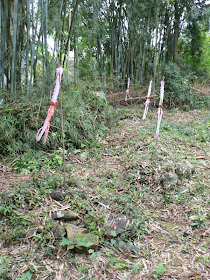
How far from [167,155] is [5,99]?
2258mm

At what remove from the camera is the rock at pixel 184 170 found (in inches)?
111

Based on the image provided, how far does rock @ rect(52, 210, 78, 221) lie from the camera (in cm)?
197

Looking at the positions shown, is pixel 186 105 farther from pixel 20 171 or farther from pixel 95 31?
pixel 20 171

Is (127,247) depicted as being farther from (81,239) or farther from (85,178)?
(85,178)

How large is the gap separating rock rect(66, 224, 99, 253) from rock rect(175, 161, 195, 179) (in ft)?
4.64

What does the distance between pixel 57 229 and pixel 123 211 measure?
65 cm

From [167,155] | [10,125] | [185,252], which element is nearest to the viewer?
[185,252]

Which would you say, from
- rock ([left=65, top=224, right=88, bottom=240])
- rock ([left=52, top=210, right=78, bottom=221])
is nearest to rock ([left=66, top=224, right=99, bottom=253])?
rock ([left=65, top=224, right=88, bottom=240])

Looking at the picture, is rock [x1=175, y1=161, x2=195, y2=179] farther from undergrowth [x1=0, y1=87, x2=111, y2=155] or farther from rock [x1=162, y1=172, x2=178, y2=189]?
undergrowth [x1=0, y1=87, x2=111, y2=155]

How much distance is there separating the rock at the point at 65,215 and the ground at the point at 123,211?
7 centimetres

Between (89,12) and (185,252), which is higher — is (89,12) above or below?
above

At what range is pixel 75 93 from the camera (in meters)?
4.02

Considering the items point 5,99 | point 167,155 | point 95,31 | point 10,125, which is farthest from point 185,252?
point 95,31

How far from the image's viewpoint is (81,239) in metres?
1.74
